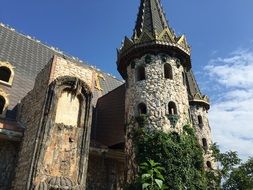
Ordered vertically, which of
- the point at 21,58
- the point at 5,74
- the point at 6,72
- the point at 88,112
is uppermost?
the point at 21,58

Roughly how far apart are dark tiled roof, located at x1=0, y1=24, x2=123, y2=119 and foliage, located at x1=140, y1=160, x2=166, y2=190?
9.05 meters

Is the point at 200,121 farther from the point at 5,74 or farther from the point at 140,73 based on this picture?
the point at 5,74

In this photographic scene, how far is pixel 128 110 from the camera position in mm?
19484

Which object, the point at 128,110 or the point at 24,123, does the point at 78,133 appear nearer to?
the point at 24,123

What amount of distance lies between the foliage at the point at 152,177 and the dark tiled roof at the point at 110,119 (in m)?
4.73

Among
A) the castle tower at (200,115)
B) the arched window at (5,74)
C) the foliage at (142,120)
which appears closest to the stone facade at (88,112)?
the foliage at (142,120)

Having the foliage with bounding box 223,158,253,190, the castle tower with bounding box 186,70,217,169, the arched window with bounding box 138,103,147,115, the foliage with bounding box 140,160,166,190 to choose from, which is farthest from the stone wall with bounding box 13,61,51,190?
the castle tower with bounding box 186,70,217,169

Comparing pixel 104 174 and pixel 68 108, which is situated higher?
pixel 68 108

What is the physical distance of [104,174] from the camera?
58.7ft

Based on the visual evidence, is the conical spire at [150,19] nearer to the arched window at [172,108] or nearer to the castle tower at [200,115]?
the arched window at [172,108]

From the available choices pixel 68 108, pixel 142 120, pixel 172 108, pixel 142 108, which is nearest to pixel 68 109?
pixel 68 108

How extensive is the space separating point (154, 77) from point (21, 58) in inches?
400

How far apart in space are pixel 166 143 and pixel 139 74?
572cm

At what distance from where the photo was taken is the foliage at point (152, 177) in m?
14.2
